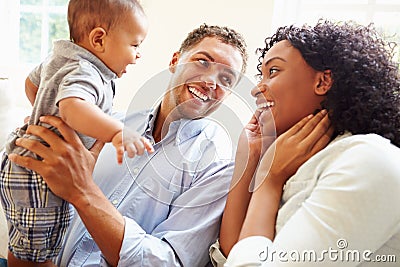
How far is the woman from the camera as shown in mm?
943

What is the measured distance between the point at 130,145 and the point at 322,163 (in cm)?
41

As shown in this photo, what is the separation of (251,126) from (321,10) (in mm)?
1677

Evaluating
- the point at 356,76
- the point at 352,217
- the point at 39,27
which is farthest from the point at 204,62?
the point at 39,27

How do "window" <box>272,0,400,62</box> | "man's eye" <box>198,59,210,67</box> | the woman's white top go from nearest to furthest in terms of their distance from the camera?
the woman's white top → "man's eye" <box>198,59,210,67</box> → "window" <box>272,0,400,62</box>

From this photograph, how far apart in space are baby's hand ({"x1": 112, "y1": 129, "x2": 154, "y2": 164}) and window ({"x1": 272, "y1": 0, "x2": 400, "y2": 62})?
1.78 metres

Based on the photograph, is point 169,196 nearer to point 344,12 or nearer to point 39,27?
point 344,12

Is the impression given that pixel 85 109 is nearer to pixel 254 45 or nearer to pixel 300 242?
pixel 300 242

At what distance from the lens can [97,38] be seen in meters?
1.29

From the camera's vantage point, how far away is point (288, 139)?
1.21 meters

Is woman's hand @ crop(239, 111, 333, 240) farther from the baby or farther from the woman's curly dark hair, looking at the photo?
the baby

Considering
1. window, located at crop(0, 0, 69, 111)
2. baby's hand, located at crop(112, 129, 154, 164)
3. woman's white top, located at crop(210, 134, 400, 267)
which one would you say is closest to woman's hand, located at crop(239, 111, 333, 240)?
woman's white top, located at crop(210, 134, 400, 267)

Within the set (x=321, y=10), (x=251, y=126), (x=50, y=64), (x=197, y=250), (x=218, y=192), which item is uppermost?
(x=321, y=10)

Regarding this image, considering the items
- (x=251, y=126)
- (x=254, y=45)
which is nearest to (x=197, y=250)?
(x=251, y=126)

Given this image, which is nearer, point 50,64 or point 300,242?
point 300,242
